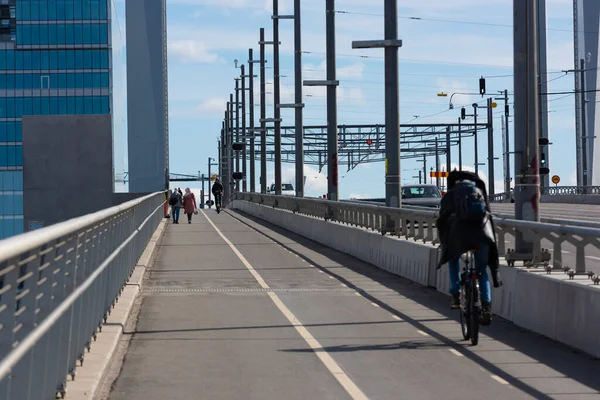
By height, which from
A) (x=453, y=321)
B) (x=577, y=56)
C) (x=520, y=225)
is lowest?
(x=453, y=321)

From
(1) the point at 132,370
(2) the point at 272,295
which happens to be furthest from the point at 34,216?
(1) the point at 132,370

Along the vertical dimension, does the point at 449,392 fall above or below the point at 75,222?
below

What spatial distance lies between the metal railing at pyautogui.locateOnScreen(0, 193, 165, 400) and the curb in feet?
0.43

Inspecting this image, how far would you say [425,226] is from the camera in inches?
922

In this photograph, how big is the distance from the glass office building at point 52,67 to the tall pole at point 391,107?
92.8 meters

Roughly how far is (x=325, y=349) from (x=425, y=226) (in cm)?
1108

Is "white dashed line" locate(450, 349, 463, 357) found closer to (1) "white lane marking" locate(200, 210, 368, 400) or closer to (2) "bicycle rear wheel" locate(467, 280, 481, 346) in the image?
(2) "bicycle rear wheel" locate(467, 280, 481, 346)

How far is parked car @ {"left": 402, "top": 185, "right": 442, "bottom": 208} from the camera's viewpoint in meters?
43.3

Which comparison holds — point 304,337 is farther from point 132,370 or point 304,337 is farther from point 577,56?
point 577,56

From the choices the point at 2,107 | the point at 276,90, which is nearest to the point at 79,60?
the point at 2,107

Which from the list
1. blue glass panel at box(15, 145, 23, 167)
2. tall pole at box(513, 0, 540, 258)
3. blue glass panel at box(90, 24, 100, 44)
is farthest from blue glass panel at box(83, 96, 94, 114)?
tall pole at box(513, 0, 540, 258)

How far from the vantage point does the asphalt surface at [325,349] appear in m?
10.2

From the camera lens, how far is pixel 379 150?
114250 mm

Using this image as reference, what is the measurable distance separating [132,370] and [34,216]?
25.5m
